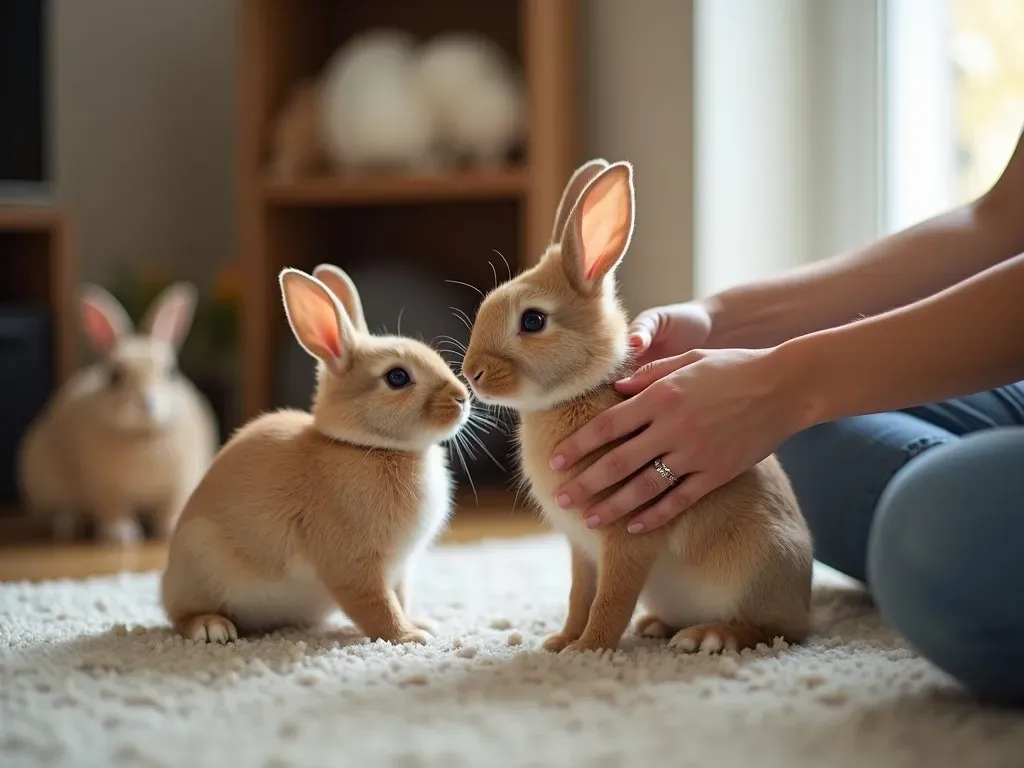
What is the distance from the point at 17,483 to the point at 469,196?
1.16 meters

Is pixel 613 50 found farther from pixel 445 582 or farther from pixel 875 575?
pixel 875 575

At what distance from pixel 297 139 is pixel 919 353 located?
5.40 feet

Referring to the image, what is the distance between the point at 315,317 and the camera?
1.22m

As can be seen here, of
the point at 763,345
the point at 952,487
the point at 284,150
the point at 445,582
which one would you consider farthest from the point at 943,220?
the point at 284,150

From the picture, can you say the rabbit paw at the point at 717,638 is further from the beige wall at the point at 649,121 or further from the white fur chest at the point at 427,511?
the beige wall at the point at 649,121

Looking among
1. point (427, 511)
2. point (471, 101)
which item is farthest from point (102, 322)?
point (427, 511)

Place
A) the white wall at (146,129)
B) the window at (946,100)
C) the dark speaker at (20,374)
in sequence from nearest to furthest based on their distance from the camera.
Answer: the window at (946,100) → the dark speaker at (20,374) → the white wall at (146,129)

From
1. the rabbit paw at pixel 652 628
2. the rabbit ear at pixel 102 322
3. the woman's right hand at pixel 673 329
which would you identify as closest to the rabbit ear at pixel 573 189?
the woman's right hand at pixel 673 329

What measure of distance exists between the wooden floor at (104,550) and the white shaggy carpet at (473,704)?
0.52 metres

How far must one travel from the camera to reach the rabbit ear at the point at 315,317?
1.21 meters

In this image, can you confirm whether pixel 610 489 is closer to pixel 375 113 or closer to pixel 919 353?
pixel 919 353

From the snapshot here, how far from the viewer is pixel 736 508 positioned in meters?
1.09

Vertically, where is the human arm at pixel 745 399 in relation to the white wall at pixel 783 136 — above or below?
below

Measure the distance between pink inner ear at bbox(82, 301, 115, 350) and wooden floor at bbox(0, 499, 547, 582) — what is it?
38 centimetres
